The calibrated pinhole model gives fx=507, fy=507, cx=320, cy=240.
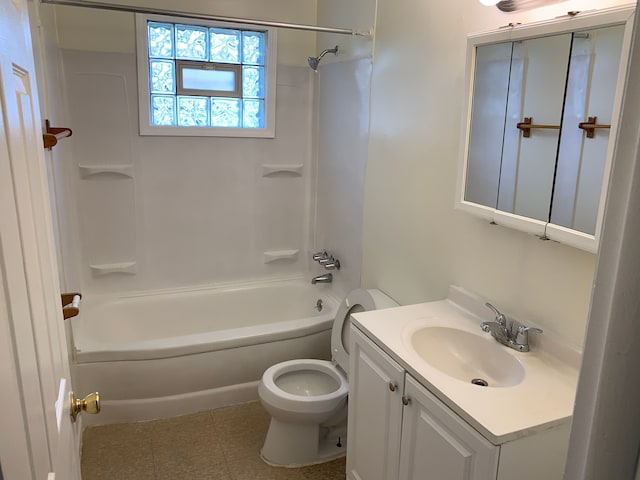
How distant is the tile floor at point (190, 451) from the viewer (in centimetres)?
230

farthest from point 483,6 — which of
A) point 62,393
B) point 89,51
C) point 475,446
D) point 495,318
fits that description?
point 89,51

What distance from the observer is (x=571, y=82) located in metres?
1.45

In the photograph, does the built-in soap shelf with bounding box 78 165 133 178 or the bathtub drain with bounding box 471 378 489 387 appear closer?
the bathtub drain with bounding box 471 378 489 387

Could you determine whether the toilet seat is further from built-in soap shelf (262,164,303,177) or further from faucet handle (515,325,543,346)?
built-in soap shelf (262,164,303,177)

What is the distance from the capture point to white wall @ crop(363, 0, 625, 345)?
5.34 ft

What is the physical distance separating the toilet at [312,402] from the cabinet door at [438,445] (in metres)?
0.68

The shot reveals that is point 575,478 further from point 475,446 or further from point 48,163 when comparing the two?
point 48,163

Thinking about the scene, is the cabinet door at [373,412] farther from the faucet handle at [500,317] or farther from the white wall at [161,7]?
the white wall at [161,7]

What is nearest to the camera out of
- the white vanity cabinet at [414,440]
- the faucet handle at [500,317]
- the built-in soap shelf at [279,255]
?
the white vanity cabinet at [414,440]

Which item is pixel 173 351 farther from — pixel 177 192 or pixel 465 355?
pixel 465 355

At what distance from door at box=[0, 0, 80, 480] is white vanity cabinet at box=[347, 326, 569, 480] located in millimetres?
961

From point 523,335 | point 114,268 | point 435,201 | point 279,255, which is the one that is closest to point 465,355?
point 523,335

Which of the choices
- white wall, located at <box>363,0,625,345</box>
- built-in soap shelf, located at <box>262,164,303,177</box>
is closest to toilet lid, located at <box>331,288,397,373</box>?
white wall, located at <box>363,0,625,345</box>

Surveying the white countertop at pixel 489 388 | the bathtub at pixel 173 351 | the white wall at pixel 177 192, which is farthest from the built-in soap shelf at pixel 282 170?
the white countertop at pixel 489 388
